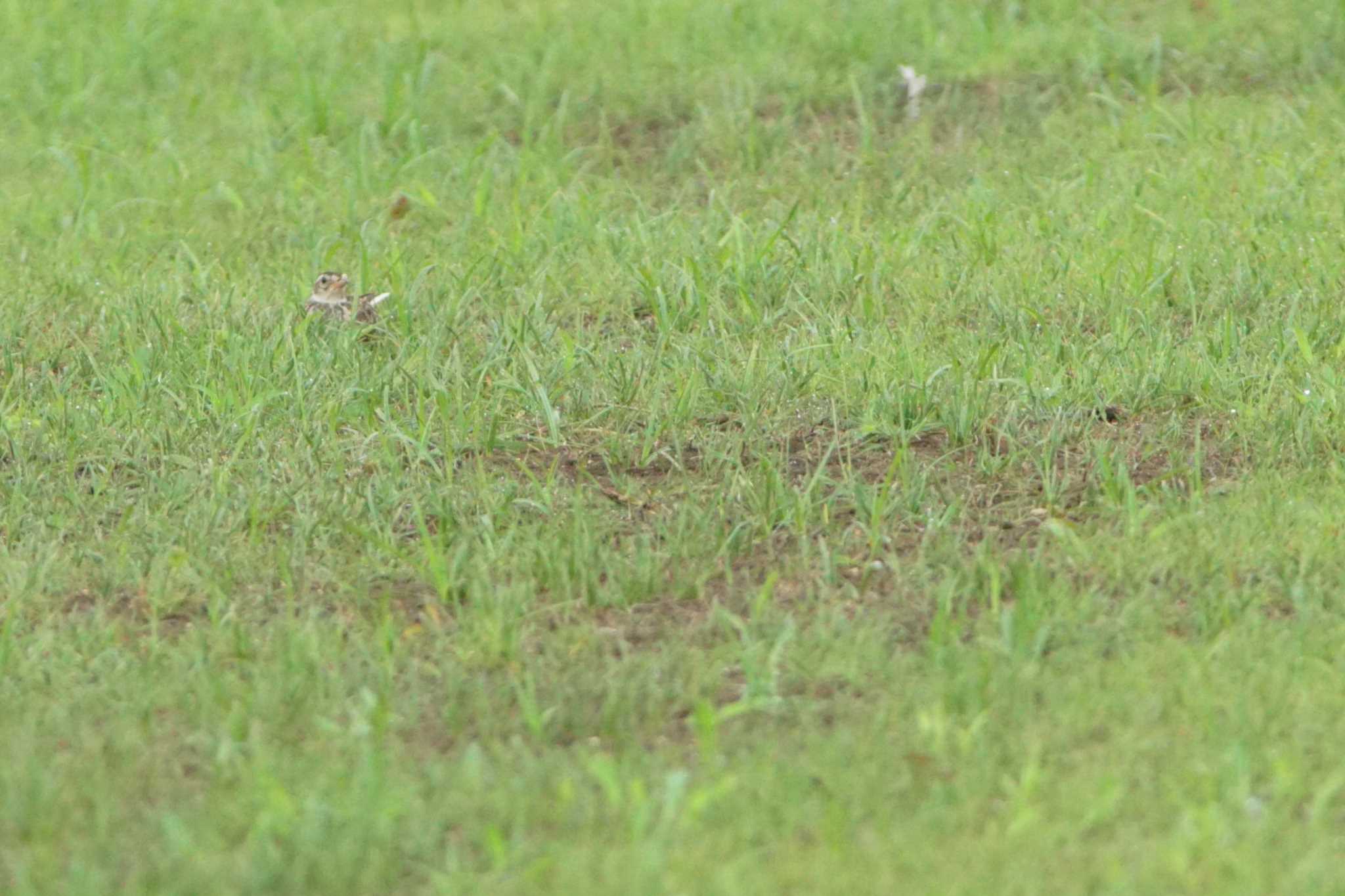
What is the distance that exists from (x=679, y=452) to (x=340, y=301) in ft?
4.85

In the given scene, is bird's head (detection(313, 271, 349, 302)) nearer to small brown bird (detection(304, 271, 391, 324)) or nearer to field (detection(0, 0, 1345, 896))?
small brown bird (detection(304, 271, 391, 324))


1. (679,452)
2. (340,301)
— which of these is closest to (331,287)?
(340,301)

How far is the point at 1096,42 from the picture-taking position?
729 centimetres

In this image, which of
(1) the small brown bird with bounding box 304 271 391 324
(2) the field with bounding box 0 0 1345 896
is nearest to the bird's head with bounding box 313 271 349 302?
(1) the small brown bird with bounding box 304 271 391 324

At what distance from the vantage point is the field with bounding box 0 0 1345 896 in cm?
310

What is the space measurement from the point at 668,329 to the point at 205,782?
96.8 inches

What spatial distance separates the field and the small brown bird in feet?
0.30

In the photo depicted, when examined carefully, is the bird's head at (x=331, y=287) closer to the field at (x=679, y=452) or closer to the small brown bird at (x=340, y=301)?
the small brown bird at (x=340, y=301)

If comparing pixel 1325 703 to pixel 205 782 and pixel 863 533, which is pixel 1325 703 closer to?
pixel 863 533

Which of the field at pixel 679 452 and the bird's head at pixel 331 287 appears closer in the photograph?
the field at pixel 679 452

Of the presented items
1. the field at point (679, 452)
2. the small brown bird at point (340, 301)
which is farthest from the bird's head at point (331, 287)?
the field at point (679, 452)

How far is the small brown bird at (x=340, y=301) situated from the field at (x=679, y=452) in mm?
91

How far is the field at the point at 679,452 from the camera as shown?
10.2ft

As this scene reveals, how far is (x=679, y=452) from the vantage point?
459 centimetres
